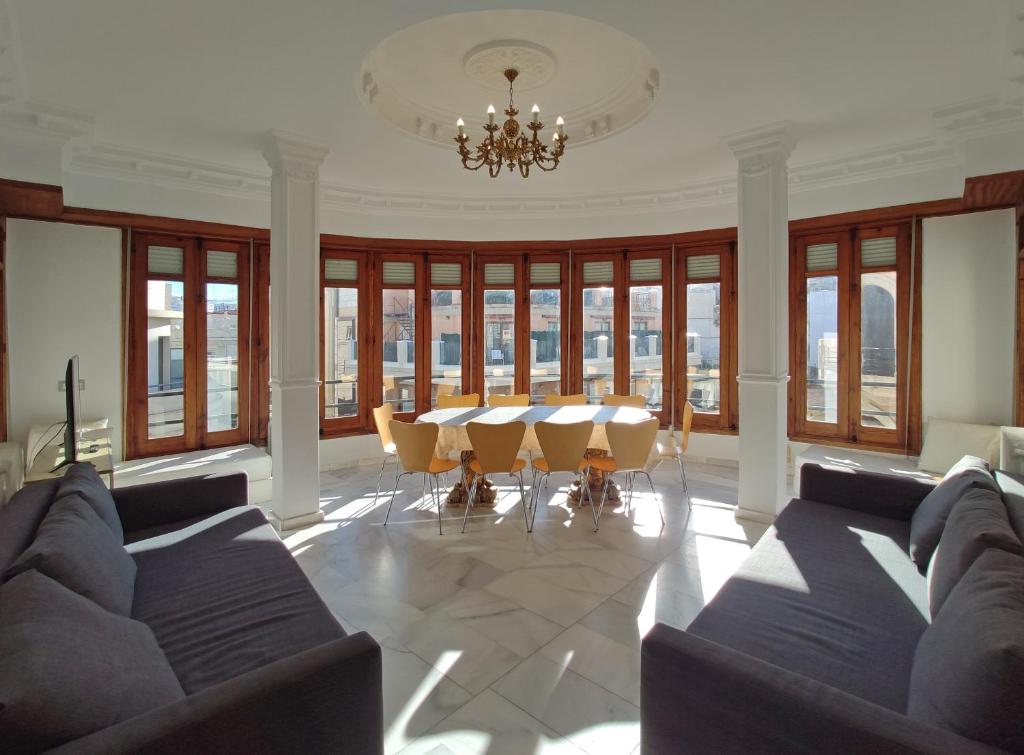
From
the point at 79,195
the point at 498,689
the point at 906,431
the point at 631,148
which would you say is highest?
the point at 631,148

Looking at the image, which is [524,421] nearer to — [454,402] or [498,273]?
[454,402]

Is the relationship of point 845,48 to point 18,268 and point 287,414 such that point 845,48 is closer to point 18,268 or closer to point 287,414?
point 287,414

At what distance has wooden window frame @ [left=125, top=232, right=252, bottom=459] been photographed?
5.54m

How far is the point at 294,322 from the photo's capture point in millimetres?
4367

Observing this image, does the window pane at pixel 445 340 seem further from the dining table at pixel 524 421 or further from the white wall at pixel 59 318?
the white wall at pixel 59 318

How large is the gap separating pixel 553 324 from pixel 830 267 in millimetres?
3141

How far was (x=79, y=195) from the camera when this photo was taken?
16.4 ft

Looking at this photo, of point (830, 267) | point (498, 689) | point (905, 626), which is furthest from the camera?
point (830, 267)

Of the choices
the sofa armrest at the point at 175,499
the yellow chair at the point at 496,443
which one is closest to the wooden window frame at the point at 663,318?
the yellow chair at the point at 496,443

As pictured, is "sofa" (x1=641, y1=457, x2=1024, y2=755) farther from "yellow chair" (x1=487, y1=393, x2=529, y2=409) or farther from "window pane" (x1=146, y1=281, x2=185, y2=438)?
"window pane" (x1=146, y1=281, x2=185, y2=438)

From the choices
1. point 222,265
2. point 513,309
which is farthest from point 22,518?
point 513,309

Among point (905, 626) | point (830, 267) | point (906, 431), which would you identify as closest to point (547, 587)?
point (905, 626)

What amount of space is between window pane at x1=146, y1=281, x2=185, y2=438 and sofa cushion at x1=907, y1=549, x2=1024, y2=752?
6.23 m

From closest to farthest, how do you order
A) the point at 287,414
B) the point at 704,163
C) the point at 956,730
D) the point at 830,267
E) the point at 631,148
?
the point at 956,730, the point at 287,414, the point at 631,148, the point at 704,163, the point at 830,267
